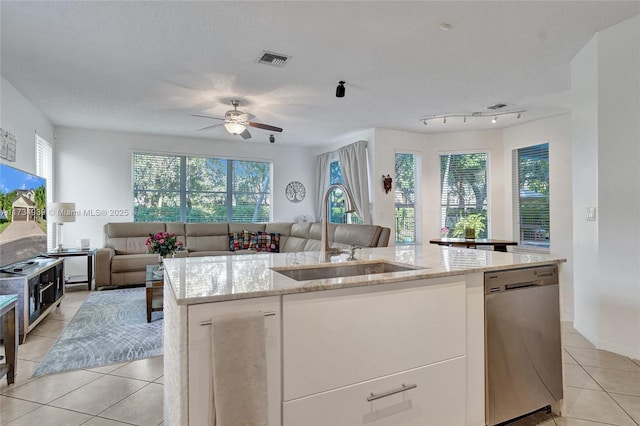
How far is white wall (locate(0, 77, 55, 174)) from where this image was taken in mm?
3533

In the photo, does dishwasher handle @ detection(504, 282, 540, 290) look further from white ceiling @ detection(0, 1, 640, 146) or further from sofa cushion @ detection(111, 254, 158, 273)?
sofa cushion @ detection(111, 254, 158, 273)

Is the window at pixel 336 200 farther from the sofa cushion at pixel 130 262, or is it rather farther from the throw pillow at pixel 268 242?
the sofa cushion at pixel 130 262

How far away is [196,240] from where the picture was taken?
6000 mm

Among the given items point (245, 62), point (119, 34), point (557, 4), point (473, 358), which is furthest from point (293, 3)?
point (473, 358)

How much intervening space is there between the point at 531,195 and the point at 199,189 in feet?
18.6

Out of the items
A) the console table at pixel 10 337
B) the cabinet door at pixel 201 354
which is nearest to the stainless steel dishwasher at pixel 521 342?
the cabinet door at pixel 201 354

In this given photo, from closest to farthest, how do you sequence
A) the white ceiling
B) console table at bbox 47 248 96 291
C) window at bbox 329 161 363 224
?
the white ceiling
console table at bbox 47 248 96 291
window at bbox 329 161 363 224

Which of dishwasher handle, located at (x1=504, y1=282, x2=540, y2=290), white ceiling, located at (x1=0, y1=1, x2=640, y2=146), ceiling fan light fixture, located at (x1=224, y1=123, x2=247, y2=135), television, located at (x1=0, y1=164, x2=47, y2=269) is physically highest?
white ceiling, located at (x1=0, y1=1, x2=640, y2=146)

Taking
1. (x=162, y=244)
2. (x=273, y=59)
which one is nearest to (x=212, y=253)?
(x=162, y=244)

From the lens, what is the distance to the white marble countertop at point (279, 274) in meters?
1.21

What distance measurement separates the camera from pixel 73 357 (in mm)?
2682

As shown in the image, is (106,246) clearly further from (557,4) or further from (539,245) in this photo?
(539,245)

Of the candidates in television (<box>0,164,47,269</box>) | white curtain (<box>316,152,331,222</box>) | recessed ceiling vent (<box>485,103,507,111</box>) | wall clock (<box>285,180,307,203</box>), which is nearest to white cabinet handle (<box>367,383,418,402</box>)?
television (<box>0,164,47,269</box>)

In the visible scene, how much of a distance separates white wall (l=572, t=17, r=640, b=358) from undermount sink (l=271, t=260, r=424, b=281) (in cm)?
209
